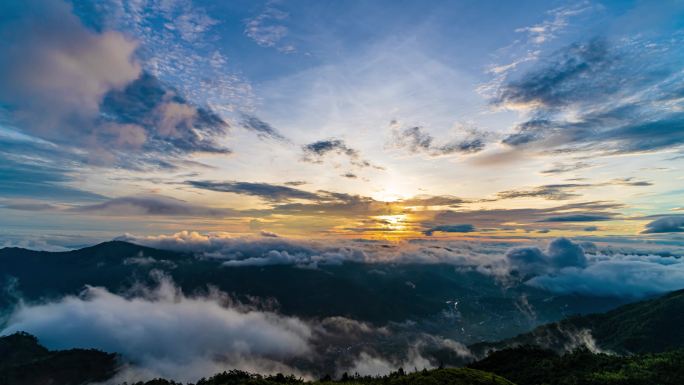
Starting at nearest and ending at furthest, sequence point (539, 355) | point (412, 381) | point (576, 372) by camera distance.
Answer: point (412, 381)
point (576, 372)
point (539, 355)

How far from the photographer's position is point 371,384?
9150 cm

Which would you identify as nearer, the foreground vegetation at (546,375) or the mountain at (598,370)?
the foreground vegetation at (546,375)

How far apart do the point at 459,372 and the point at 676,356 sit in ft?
427

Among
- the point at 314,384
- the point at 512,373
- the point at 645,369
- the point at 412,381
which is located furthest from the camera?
the point at 512,373

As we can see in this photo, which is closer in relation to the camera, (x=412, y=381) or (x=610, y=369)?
(x=412, y=381)

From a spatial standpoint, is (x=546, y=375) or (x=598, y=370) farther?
(x=546, y=375)

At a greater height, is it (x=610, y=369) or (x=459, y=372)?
(x=459, y=372)

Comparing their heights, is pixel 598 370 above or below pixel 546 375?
above

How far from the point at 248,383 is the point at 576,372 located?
13262 centimetres

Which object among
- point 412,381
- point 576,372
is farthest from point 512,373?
point 412,381

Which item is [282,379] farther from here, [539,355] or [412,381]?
[539,355]

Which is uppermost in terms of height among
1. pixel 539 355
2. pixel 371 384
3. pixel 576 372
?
pixel 371 384

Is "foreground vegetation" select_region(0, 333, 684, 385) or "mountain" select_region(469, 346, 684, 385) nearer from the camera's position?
"foreground vegetation" select_region(0, 333, 684, 385)

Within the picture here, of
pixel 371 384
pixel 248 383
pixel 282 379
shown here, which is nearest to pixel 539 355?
pixel 371 384
